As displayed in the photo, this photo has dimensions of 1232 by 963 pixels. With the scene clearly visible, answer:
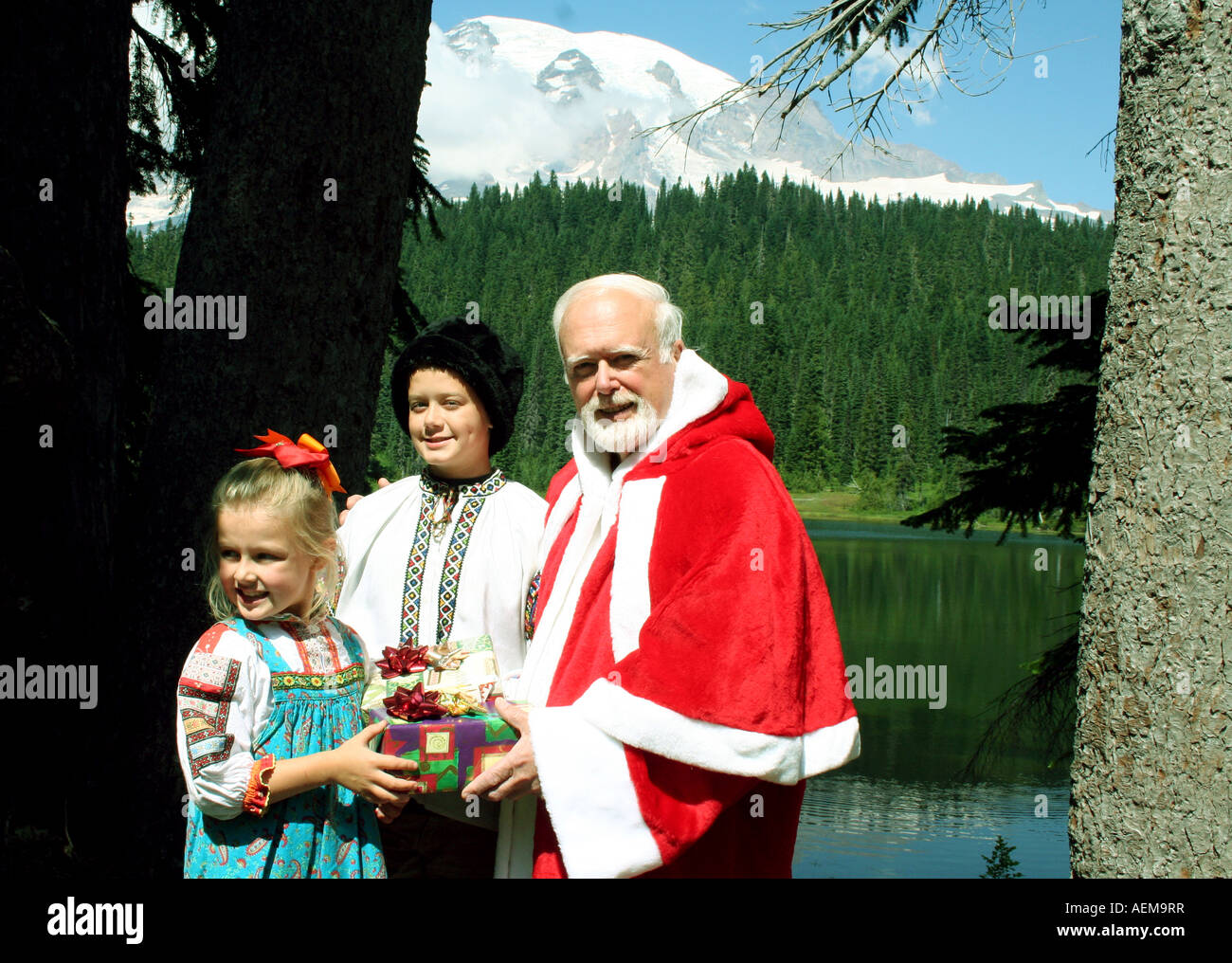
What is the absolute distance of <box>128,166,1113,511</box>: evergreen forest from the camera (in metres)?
78.5

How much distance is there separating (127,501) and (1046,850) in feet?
34.7

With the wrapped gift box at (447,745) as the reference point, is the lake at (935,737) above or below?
below

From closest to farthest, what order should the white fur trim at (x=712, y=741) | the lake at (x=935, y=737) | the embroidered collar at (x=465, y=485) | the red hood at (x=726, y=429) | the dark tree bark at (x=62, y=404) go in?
the white fur trim at (x=712, y=741), the red hood at (x=726, y=429), the embroidered collar at (x=465, y=485), the dark tree bark at (x=62, y=404), the lake at (x=935, y=737)

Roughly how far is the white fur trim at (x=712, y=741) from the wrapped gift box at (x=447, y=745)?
8.0 inches

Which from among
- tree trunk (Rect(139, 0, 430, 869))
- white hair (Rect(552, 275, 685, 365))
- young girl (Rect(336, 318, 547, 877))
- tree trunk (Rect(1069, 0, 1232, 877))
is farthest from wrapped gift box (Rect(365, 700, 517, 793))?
tree trunk (Rect(139, 0, 430, 869))

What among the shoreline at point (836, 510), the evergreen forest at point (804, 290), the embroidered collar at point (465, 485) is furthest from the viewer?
the evergreen forest at point (804, 290)

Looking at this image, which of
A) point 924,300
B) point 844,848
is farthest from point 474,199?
point 844,848

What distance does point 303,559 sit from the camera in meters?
2.35

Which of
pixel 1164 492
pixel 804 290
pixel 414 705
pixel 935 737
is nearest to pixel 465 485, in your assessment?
pixel 414 705

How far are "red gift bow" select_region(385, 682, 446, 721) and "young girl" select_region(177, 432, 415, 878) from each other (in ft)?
0.25

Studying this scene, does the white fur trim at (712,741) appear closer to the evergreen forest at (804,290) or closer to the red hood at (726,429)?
the red hood at (726,429)

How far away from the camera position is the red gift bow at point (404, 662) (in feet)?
7.77

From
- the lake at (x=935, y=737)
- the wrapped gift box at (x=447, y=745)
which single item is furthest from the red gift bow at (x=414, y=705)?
the lake at (x=935, y=737)

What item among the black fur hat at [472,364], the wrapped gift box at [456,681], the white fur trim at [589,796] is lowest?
the white fur trim at [589,796]
